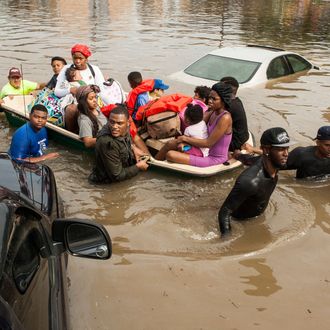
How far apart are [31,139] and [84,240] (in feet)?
12.9

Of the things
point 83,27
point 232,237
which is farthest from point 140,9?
point 232,237

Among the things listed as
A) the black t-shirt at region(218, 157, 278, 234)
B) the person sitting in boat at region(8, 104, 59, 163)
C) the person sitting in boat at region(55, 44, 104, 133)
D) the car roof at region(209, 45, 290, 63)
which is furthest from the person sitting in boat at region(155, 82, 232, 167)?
the car roof at region(209, 45, 290, 63)

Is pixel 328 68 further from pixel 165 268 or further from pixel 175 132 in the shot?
pixel 165 268

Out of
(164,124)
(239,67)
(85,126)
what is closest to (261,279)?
A: (164,124)

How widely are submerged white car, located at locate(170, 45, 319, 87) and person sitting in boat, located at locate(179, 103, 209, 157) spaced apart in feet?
11.3

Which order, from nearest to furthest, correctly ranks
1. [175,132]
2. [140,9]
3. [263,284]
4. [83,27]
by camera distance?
[263,284] < [175,132] < [83,27] < [140,9]

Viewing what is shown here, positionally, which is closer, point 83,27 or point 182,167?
point 182,167

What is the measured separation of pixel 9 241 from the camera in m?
2.02

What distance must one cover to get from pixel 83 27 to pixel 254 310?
20176 mm

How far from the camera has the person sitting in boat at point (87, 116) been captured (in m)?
6.05

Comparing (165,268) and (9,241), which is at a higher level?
(9,241)

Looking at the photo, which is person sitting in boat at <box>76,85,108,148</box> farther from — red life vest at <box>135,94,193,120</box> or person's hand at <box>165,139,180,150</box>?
person's hand at <box>165,139,180,150</box>

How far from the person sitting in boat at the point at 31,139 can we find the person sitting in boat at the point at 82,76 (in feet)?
2.05

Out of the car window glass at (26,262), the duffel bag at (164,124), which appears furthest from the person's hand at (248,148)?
the car window glass at (26,262)
